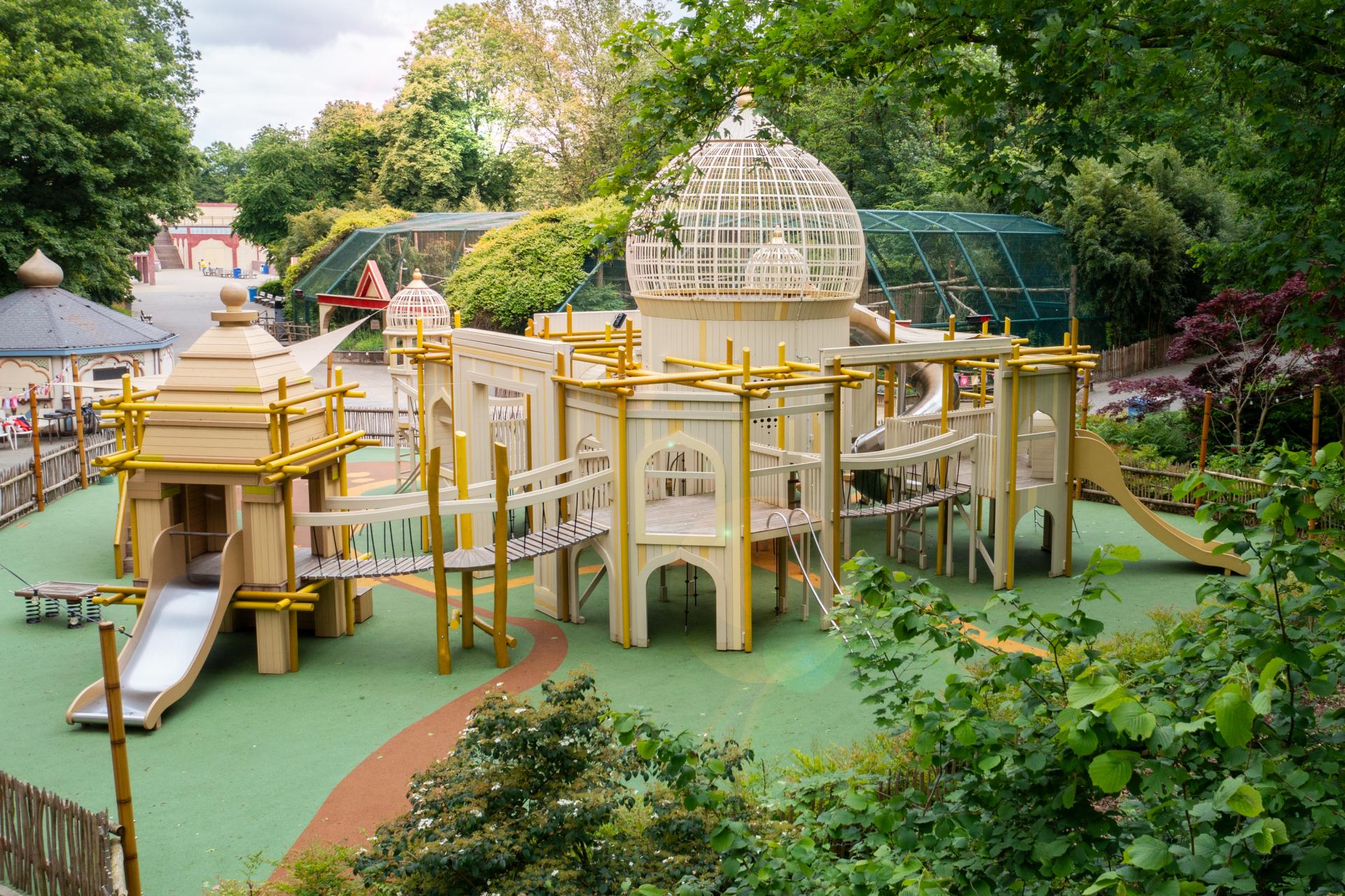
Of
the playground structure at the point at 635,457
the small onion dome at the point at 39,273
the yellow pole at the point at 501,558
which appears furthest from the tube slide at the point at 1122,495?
the small onion dome at the point at 39,273

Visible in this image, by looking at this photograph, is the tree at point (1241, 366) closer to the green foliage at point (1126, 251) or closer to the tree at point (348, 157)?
the green foliage at point (1126, 251)

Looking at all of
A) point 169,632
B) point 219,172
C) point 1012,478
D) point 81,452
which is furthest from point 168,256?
point 1012,478

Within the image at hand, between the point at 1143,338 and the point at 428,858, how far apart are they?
3733 cm

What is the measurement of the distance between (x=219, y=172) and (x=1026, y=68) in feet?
399

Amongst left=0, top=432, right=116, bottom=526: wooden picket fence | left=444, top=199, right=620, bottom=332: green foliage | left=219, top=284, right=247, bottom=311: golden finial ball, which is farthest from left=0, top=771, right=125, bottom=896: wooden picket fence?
left=444, top=199, right=620, bottom=332: green foliage

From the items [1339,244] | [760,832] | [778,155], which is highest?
[778,155]

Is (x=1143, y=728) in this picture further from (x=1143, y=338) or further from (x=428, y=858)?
(x=1143, y=338)

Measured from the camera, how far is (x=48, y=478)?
22.5m

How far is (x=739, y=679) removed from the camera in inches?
518

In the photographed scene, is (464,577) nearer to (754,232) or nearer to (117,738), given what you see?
(117,738)

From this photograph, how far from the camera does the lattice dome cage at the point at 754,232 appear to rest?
58.5ft

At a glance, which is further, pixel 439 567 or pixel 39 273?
pixel 39 273

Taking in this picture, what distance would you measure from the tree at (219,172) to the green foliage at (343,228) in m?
45.4

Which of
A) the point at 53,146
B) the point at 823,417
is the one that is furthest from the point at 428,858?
the point at 53,146
